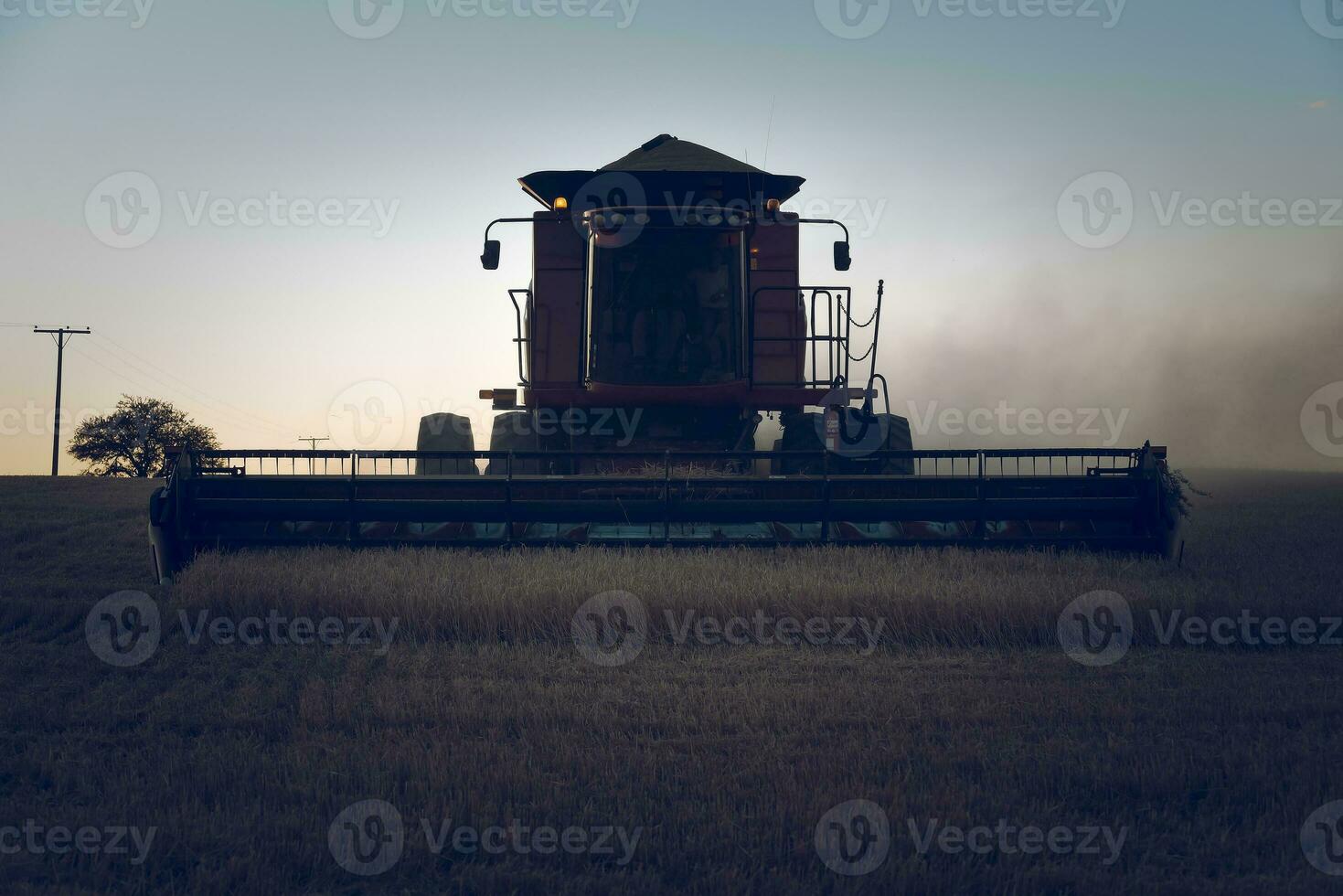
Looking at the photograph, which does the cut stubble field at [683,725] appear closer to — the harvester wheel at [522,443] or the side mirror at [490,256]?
the harvester wheel at [522,443]

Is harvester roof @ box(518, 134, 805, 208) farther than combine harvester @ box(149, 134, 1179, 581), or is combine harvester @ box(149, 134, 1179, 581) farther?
harvester roof @ box(518, 134, 805, 208)

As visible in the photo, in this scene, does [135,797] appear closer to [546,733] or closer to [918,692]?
[546,733]

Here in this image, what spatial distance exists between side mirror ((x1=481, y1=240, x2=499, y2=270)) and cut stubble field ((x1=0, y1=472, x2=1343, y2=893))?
3.08 metres

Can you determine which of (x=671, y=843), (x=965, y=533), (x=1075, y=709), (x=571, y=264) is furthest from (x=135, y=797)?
(x=571, y=264)

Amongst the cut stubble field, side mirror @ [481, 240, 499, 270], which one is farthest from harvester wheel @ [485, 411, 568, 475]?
the cut stubble field

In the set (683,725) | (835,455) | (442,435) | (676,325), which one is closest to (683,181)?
(676,325)

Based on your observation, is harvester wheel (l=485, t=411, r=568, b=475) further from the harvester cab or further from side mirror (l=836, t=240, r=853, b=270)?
side mirror (l=836, t=240, r=853, b=270)

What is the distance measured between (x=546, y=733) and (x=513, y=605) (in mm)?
2291

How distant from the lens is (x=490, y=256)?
31.8ft

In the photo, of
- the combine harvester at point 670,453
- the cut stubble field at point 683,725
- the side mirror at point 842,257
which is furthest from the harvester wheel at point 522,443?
the side mirror at point 842,257

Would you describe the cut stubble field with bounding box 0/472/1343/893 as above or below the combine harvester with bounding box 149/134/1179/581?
below

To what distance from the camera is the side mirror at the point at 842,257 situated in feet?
31.2

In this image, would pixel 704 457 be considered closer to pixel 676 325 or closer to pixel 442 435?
pixel 676 325

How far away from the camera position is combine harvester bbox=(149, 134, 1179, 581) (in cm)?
804
